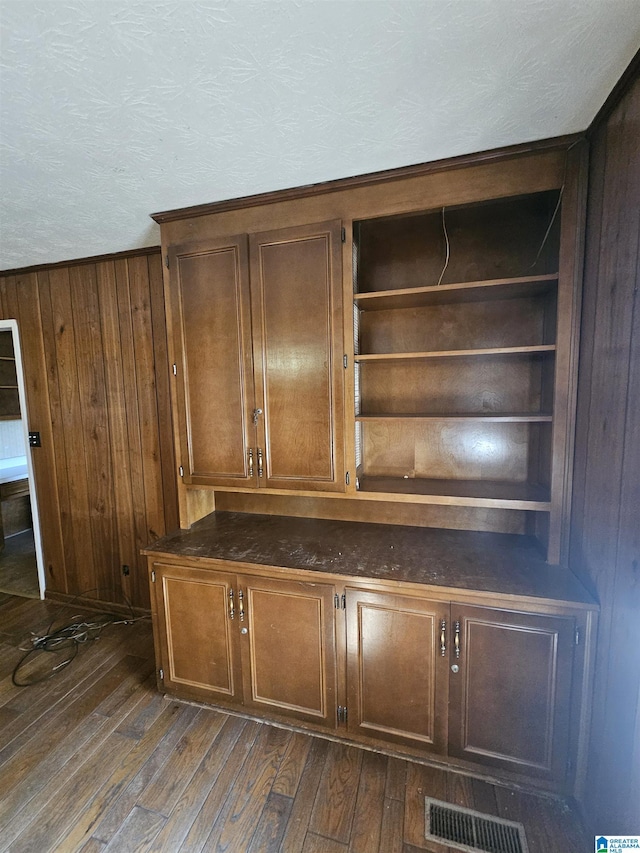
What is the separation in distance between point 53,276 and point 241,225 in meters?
1.74

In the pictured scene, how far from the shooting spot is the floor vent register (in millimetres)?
1171

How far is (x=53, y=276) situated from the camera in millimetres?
2471

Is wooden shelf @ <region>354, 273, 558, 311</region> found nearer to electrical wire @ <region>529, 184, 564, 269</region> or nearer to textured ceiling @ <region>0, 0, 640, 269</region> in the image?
electrical wire @ <region>529, 184, 564, 269</region>

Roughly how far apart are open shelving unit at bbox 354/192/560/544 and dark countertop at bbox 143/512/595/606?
0.23 m

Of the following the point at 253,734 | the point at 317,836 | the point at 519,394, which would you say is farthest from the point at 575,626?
the point at 253,734

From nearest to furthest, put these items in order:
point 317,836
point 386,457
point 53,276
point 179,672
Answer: point 317,836, point 179,672, point 386,457, point 53,276

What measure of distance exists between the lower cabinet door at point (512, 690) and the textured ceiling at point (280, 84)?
174 cm

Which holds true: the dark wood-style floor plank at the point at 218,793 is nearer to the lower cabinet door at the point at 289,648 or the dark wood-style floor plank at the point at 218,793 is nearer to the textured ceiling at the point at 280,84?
the lower cabinet door at the point at 289,648

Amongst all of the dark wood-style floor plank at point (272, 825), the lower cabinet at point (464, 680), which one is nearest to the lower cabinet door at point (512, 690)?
the lower cabinet at point (464, 680)

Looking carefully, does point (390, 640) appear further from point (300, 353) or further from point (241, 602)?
point (300, 353)

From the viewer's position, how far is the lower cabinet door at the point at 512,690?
49.3 inches

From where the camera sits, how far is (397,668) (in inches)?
55.9

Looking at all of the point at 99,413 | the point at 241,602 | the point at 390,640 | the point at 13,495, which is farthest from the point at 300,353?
the point at 13,495

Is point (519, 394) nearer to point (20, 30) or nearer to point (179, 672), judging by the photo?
point (20, 30)
